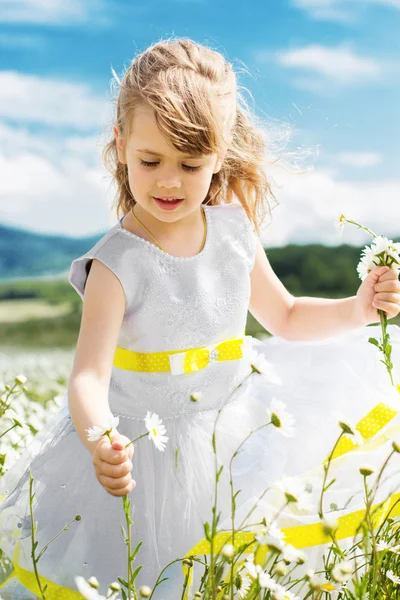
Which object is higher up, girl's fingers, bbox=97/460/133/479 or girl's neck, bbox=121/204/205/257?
girl's neck, bbox=121/204/205/257

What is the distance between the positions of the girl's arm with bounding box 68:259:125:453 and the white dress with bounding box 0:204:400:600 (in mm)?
43

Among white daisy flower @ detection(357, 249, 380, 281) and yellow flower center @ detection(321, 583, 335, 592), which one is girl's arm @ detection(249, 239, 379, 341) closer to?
white daisy flower @ detection(357, 249, 380, 281)

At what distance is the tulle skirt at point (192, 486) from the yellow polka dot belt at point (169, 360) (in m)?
0.10

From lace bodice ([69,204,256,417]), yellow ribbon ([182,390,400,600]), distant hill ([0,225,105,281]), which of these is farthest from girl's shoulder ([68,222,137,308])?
distant hill ([0,225,105,281])

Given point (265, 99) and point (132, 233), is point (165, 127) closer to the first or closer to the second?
point (132, 233)

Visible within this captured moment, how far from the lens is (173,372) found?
1792 millimetres

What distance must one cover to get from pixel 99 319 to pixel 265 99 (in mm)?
835

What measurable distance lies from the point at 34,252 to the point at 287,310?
1260 cm

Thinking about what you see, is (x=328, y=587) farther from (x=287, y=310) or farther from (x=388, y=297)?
(x=287, y=310)

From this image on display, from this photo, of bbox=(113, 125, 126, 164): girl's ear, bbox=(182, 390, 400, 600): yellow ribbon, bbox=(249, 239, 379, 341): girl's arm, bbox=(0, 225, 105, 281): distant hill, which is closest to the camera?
bbox=(182, 390, 400, 600): yellow ribbon

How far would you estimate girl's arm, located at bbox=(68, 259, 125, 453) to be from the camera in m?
1.54

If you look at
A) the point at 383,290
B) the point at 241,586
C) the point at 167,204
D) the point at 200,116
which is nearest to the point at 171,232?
the point at 167,204

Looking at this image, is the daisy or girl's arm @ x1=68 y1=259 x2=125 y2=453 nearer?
the daisy

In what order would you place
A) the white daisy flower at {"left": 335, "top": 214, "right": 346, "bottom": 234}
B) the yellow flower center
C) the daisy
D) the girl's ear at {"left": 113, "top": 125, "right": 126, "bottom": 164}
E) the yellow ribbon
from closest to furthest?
the yellow flower center → the daisy → the yellow ribbon → the white daisy flower at {"left": 335, "top": 214, "right": 346, "bottom": 234} → the girl's ear at {"left": 113, "top": 125, "right": 126, "bottom": 164}
